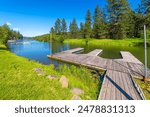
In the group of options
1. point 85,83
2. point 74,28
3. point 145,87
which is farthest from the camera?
point 74,28

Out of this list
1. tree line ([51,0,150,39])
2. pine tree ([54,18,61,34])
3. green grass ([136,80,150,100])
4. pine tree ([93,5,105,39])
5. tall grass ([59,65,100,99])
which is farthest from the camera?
pine tree ([54,18,61,34])

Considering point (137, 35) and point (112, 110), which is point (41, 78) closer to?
point (112, 110)

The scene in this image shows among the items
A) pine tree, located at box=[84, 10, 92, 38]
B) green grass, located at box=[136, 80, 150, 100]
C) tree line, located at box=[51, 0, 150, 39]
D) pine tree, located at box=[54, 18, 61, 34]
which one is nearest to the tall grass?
green grass, located at box=[136, 80, 150, 100]

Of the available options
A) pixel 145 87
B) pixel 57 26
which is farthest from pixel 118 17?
pixel 145 87

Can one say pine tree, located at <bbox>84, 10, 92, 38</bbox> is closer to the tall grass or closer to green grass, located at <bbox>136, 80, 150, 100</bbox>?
the tall grass

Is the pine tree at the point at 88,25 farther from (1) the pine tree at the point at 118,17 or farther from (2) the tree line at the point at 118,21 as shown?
(1) the pine tree at the point at 118,17

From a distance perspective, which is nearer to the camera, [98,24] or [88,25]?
[98,24]

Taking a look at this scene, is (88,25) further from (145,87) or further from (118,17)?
(145,87)

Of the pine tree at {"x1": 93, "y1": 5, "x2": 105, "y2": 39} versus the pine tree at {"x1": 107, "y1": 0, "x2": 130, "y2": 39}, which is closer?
the pine tree at {"x1": 107, "y1": 0, "x2": 130, "y2": 39}

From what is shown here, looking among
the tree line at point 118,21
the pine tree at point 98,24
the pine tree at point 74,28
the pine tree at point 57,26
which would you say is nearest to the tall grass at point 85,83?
the tree line at point 118,21

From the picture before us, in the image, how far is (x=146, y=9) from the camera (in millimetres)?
39812

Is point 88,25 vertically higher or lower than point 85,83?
higher

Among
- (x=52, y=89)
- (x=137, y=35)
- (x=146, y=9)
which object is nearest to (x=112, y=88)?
(x=52, y=89)

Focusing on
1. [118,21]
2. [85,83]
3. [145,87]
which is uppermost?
[118,21]
